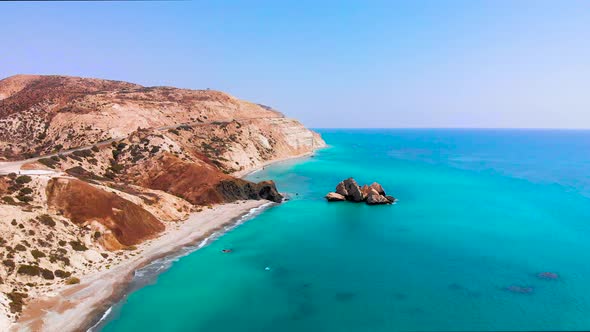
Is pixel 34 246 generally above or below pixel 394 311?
above

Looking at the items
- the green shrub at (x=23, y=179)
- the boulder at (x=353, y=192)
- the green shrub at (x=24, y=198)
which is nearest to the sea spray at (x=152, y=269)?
the green shrub at (x=24, y=198)

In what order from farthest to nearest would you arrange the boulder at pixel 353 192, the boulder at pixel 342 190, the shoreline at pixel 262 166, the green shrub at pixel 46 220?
1. the shoreline at pixel 262 166
2. the boulder at pixel 342 190
3. the boulder at pixel 353 192
4. the green shrub at pixel 46 220

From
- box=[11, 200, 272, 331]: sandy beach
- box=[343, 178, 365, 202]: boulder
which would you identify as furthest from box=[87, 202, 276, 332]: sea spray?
box=[343, 178, 365, 202]: boulder

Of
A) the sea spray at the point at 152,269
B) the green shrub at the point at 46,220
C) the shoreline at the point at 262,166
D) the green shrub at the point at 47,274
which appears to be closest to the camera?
the sea spray at the point at 152,269

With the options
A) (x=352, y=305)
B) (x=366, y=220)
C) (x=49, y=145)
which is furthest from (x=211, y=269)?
(x=49, y=145)

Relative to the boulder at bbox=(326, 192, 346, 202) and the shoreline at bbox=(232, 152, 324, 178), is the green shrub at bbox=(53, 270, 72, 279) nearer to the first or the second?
the boulder at bbox=(326, 192, 346, 202)

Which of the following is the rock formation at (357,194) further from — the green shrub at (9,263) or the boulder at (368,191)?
the green shrub at (9,263)

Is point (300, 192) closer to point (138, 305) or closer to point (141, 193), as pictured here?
point (141, 193)
